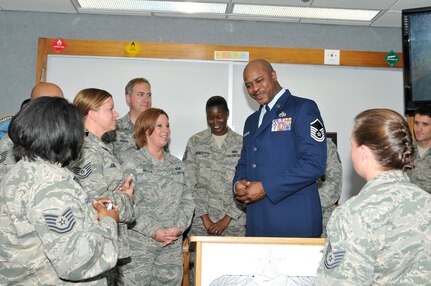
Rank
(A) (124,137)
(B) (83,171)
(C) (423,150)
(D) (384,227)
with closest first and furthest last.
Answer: (D) (384,227) → (B) (83,171) → (A) (124,137) → (C) (423,150)

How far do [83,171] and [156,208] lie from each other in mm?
899

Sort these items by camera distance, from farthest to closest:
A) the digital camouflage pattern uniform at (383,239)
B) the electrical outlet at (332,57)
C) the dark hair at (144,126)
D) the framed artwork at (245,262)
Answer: the electrical outlet at (332,57)
the dark hair at (144,126)
the framed artwork at (245,262)
the digital camouflage pattern uniform at (383,239)

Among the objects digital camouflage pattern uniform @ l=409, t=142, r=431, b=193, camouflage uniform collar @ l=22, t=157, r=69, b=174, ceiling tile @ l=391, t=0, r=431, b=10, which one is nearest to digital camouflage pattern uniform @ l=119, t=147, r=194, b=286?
camouflage uniform collar @ l=22, t=157, r=69, b=174

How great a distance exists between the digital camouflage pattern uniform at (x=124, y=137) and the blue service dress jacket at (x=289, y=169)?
4.37 ft

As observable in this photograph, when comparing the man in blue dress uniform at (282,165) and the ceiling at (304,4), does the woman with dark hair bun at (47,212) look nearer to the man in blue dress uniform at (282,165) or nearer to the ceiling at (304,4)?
the man in blue dress uniform at (282,165)

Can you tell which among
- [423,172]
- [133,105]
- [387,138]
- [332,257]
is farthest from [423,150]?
[332,257]

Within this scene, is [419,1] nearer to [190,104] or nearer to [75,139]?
[190,104]

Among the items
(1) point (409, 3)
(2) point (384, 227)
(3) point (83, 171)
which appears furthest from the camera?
(1) point (409, 3)

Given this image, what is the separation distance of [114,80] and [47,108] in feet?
10.3

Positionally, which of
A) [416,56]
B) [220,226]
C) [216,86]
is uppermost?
[416,56]

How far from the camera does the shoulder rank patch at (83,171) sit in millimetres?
2064

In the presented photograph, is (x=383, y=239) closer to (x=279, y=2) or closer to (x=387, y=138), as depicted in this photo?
(x=387, y=138)

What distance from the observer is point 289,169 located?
216 centimetres

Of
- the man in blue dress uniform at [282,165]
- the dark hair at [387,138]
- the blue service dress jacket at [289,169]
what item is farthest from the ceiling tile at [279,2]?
the dark hair at [387,138]
